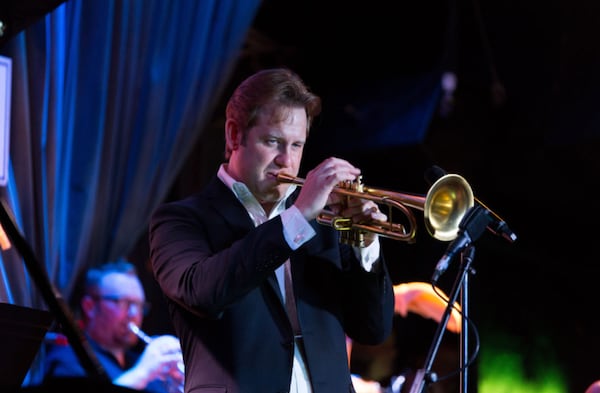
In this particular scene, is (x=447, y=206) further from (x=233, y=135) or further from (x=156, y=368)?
(x=156, y=368)

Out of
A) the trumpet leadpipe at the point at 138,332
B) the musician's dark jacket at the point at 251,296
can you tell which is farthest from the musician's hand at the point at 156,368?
the musician's dark jacket at the point at 251,296

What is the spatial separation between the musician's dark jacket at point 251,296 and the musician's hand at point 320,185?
0.11m

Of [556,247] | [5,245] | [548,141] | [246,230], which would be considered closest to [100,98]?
[5,245]

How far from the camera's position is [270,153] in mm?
2727

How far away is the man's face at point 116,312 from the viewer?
16.0 ft

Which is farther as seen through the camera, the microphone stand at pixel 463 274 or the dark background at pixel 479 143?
the dark background at pixel 479 143

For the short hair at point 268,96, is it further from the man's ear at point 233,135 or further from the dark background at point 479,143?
the dark background at point 479,143

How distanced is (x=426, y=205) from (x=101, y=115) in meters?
2.62

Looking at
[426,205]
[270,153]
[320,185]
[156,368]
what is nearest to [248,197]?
[270,153]

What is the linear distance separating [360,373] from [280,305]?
3375 mm

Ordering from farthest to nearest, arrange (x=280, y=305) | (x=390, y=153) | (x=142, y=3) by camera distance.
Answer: (x=390, y=153)
(x=142, y=3)
(x=280, y=305)

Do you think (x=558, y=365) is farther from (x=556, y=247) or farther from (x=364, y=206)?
(x=364, y=206)

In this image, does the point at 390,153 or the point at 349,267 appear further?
the point at 390,153

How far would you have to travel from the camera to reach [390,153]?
20.8 feet
